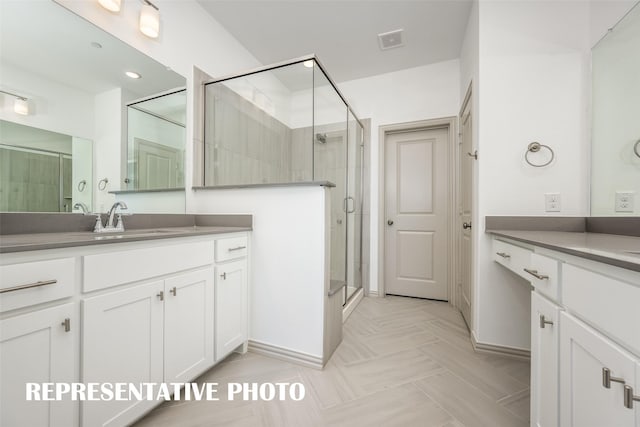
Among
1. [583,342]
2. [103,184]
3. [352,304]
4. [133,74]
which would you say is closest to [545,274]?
[583,342]

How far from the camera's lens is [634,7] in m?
1.30

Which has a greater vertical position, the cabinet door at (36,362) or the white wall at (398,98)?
the white wall at (398,98)

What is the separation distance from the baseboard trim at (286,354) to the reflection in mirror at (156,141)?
4.36ft

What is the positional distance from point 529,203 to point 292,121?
236 cm

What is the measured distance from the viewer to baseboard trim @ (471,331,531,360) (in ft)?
5.49

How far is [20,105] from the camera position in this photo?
1.11 meters

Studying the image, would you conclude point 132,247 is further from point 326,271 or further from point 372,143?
point 372,143

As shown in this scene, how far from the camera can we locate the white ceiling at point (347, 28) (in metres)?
2.04

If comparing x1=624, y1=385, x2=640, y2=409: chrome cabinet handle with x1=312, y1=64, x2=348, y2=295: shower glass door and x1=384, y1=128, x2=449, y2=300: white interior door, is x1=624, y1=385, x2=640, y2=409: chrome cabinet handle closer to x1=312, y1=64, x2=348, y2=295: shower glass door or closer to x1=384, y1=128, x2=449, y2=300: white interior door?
x1=312, y1=64, x2=348, y2=295: shower glass door

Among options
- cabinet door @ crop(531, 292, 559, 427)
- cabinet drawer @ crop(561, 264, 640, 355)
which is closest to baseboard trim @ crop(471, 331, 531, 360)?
cabinet door @ crop(531, 292, 559, 427)

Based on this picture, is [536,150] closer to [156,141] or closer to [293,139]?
[293,139]

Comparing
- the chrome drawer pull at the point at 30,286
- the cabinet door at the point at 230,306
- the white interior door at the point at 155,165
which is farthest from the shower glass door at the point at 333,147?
the chrome drawer pull at the point at 30,286

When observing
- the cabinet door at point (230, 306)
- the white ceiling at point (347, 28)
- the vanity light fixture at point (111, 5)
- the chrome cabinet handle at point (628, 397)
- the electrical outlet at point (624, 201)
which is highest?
the white ceiling at point (347, 28)

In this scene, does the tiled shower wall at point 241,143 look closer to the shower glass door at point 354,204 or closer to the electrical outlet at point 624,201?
the shower glass door at point 354,204
